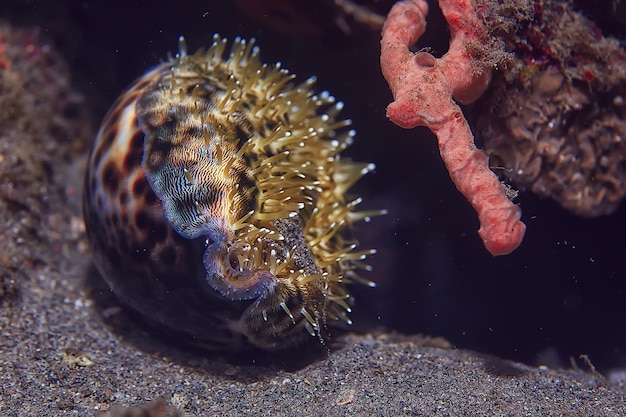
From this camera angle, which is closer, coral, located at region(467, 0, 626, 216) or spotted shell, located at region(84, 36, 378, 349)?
spotted shell, located at region(84, 36, 378, 349)

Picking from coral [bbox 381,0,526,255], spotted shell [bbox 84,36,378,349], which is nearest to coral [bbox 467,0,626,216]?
coral [bbox 381,0,526,255]

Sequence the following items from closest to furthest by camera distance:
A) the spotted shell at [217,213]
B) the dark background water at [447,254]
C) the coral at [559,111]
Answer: the spotted shell at [217,213] < the coral at [559,111] < the dark background water at [447,254]

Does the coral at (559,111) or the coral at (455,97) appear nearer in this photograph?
the coral at (455,97)

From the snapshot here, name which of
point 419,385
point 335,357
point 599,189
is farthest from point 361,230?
point 599,189

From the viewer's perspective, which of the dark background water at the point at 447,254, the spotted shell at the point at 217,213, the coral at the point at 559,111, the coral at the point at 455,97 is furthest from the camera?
the dark background water at the point at 447,254

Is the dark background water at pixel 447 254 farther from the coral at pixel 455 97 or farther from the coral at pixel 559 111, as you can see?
the coral at pixel 455 97

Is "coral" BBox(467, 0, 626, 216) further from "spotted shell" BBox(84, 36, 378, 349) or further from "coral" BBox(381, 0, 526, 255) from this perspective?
"spotted shell" BBox(84, 36, 378, 349)

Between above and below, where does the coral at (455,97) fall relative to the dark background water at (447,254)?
above

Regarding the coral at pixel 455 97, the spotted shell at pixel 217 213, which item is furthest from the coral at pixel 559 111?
the spotted shell at pixel 217 213

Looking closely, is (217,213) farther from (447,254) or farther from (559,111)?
(559,111)
